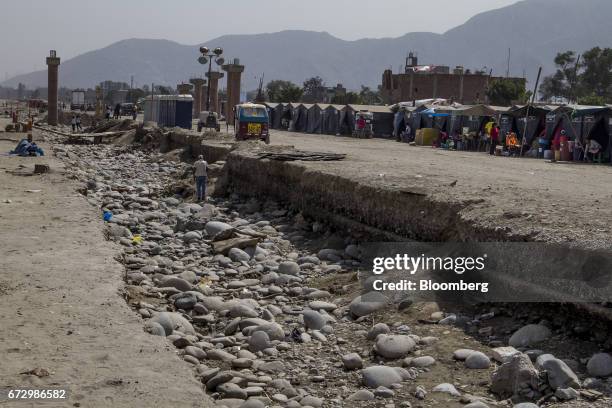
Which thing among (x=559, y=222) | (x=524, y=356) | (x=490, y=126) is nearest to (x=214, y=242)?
(x=559, y=222)

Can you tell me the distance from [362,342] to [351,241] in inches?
182

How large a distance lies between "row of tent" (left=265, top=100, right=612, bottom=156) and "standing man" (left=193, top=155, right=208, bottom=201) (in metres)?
11.3

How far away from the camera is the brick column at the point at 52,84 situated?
50.6m

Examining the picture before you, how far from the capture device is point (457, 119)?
29203mm

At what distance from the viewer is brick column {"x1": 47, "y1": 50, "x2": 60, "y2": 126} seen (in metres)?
50.6

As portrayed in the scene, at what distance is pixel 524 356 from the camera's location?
5.98 metres

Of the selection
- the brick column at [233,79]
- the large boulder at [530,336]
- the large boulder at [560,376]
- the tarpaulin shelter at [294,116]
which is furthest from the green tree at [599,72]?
the large boulder at [560,376]

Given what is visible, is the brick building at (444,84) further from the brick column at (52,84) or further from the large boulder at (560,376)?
the large boulder at (560,376)

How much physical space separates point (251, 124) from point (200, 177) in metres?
9.00

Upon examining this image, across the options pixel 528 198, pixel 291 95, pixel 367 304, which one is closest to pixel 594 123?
pixel 528 198

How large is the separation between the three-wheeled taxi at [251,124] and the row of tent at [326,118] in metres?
12.4

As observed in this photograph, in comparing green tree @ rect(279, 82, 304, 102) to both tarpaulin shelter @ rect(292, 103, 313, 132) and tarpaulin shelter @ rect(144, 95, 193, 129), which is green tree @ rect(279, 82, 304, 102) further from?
tarpaulin shelter @ rect(144, 95, 193, 129)

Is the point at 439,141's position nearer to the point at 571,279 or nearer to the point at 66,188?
the point at 66,188

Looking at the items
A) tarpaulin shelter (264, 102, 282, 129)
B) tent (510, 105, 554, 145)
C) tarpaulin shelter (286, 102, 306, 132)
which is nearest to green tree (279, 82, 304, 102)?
tarpaulin shelter (264, 102, 282, 129)
